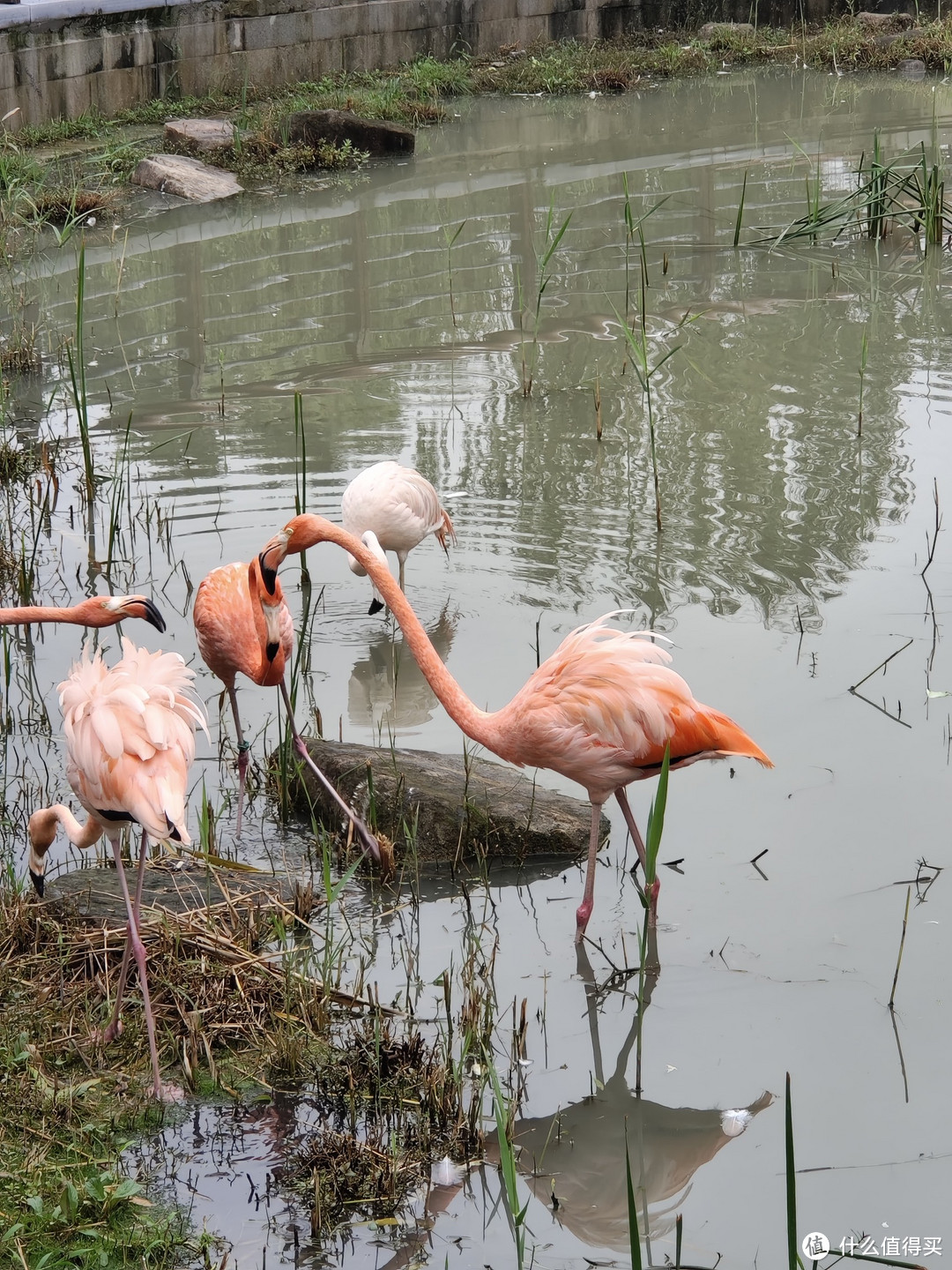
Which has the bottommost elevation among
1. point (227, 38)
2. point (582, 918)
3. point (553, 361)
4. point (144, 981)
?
point (582, 918)

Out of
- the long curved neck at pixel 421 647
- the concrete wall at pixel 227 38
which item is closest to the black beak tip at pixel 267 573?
the long curved neck at pixel 421 647

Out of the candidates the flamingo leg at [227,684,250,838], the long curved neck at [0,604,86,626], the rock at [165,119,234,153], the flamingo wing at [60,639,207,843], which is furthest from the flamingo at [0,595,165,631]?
the rock at [165,119,234,153]

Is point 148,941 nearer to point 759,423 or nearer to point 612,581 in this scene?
point 612,581

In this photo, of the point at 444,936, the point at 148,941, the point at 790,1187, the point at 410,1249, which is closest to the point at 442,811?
the point at 444,936

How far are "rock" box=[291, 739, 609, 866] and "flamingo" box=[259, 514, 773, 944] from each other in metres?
0.42

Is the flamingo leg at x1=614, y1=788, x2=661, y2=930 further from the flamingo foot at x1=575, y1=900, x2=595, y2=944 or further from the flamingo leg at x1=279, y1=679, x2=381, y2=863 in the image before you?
the flamingo leg at x1=279, y1=679, x2=381, y2=863

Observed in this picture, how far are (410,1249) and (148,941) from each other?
1288mm

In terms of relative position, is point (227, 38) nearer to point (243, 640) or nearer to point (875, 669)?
point (243, 640)

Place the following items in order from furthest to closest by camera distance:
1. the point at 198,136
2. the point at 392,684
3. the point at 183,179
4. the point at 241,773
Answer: the point at 198,136 → the point at 183,179 → the point at 392,684 → the point at 241,773

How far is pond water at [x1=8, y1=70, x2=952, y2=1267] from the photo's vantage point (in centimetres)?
328

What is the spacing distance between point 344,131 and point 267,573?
10953mm

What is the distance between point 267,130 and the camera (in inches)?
549

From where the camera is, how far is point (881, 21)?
1970 centimetres

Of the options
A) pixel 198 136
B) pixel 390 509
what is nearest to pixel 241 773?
pixel 390 509
